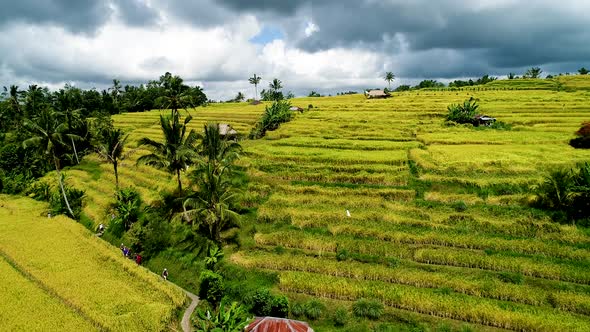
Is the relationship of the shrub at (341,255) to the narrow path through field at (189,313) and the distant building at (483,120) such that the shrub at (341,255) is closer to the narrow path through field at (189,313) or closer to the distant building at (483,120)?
the narrow path through field at (189,313)

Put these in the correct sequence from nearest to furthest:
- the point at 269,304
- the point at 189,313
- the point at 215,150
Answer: the point at 269,304
the point at 189,313
the point at 215,150

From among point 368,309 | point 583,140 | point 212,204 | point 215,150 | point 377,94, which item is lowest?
point 368,309

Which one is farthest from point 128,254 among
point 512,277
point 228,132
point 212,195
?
point 228,132

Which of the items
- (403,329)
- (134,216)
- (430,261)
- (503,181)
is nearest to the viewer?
(403,329)

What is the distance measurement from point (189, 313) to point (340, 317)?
306 inches

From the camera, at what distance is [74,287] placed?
1944 centimetres

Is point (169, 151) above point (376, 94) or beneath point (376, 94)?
beneath

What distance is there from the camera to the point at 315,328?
1681cm

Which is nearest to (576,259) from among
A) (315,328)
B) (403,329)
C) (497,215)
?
(497,215)

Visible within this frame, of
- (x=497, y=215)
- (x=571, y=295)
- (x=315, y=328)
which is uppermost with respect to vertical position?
(x=497, y=215)

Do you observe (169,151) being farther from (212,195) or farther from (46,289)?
(46,289)

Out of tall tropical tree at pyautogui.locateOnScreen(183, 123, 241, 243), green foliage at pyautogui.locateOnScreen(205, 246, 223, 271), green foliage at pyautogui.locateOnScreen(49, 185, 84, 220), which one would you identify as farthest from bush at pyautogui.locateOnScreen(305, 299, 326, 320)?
green foliage at pyautogui.locateOnScreen(49, 185, 84, 220)

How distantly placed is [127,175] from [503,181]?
3535 cm

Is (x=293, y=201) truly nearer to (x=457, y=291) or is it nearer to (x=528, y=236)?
(x=457, y=291)
